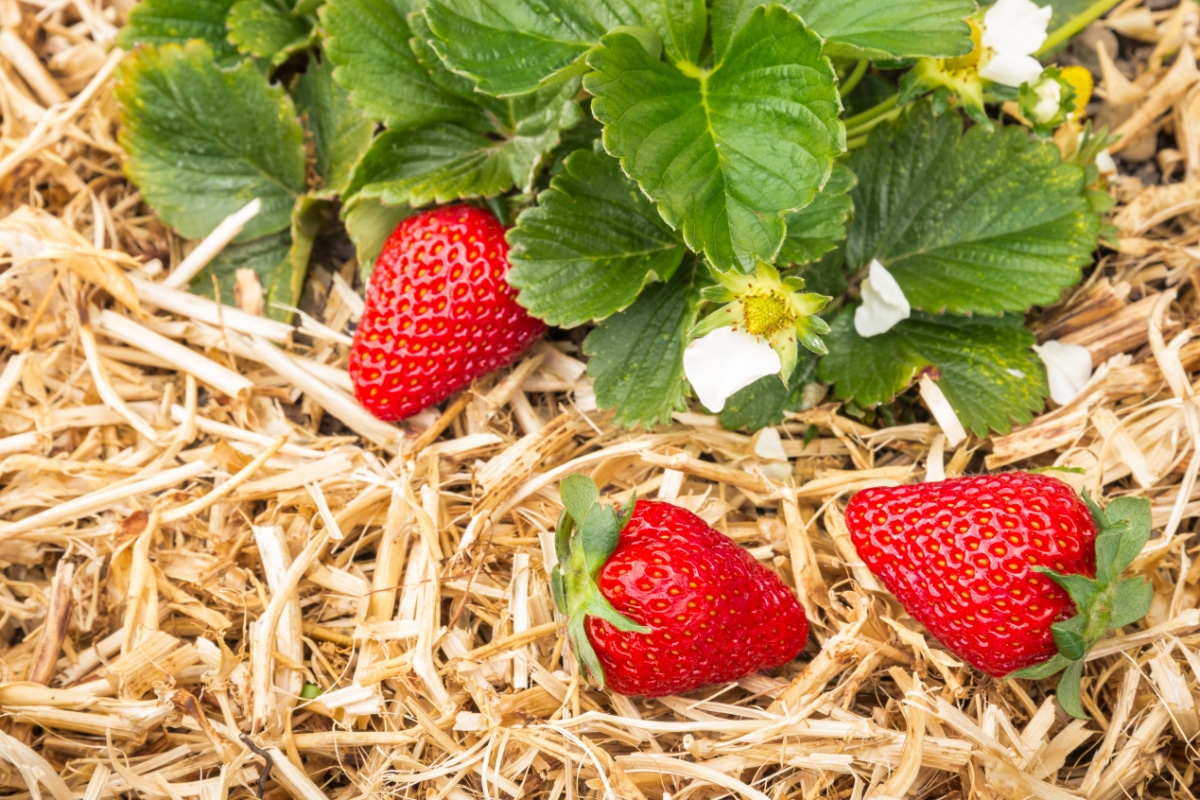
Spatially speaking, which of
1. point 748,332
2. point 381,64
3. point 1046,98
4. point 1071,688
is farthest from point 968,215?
point 381,64

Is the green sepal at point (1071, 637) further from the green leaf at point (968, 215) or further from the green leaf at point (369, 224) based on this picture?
the green leaf at point (369, 224)

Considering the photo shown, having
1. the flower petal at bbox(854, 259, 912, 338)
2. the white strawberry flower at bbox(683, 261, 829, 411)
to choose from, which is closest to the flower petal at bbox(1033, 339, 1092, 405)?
the flower petal at bbox(854, 259, 912, 338)

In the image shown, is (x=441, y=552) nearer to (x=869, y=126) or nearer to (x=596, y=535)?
(x=596, y=535)

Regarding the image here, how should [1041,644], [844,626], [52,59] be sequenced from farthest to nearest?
[52,59] < [844,626] < [1041,644]

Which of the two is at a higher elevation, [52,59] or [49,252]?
[52,59]

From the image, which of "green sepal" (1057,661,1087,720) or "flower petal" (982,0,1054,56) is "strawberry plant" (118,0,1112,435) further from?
"green sepal" (1057,661,1087,720)

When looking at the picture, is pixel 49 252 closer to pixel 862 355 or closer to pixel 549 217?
pixel 549 217

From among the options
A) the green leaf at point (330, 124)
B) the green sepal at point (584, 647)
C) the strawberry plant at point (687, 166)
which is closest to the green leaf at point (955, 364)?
the strawberry plant at point (687, 166)

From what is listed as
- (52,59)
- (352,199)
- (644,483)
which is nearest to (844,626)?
(644,483)
